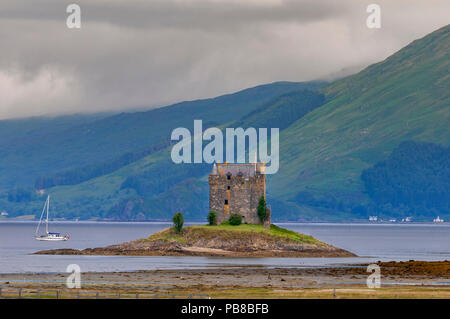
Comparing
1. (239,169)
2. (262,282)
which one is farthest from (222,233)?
(262,282)

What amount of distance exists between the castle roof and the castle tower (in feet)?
0.73

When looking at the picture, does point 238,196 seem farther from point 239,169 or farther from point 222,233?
point 222,233

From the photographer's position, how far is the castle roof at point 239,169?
19012 centimetres

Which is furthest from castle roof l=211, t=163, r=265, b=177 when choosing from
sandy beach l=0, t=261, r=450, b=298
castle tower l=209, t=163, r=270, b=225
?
sandy beach l=0, t=261, r=450, b=298

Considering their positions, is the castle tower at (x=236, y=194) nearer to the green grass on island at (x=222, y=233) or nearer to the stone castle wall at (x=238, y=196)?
the stone castle wall at (x=238, y=196)

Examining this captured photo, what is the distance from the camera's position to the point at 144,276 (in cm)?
12138

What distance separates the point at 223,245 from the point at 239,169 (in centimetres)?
1785

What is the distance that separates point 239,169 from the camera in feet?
627
